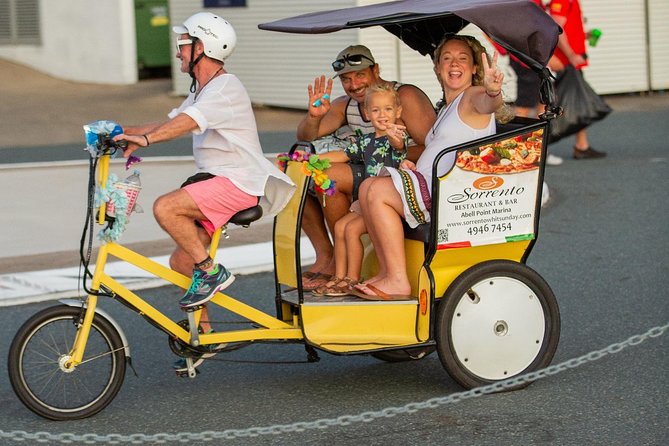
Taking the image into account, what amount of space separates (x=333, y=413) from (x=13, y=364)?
4.41 feet

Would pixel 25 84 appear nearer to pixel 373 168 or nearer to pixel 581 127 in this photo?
pixel 581 127

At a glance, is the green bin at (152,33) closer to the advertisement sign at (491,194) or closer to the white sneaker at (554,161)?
the white sneaker at (554,161)

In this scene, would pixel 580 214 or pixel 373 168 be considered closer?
pixel 373 168

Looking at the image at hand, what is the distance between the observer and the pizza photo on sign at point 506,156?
18.4ft

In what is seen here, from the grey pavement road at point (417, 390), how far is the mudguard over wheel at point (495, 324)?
0.45 feet

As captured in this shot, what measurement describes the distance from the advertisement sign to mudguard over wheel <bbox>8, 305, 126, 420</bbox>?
1487mm

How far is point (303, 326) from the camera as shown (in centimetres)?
569

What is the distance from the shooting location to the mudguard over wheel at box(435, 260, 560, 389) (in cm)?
568

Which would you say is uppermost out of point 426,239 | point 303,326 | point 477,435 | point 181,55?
point 181,55

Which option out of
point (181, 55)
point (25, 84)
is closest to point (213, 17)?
point (181, 55)

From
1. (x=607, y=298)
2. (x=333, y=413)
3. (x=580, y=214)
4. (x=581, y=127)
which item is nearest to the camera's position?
(x=333, y=413)

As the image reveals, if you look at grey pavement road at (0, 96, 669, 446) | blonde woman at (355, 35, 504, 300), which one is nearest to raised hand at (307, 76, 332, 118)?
blonde woman at (355, 35, 504, 300)

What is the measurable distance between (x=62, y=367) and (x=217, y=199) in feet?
3.14

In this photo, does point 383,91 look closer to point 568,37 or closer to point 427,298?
point 427,298
